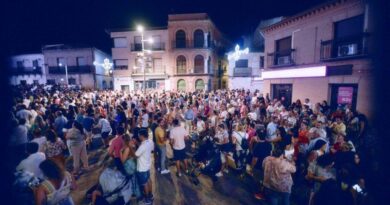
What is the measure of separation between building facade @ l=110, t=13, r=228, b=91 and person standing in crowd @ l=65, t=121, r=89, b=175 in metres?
22.2

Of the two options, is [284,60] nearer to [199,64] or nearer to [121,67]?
[199,64]

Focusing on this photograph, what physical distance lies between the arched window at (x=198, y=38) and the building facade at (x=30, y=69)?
25463 millimetres

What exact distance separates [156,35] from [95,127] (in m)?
23.5

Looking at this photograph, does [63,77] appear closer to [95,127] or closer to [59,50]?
[59,50]

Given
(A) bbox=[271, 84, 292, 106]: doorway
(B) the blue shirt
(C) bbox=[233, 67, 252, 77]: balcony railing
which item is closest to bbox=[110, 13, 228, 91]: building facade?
(C) bbox=[233, 67, 252, 77]: balcony railing

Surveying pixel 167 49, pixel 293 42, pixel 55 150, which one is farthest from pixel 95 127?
pixel 167 49

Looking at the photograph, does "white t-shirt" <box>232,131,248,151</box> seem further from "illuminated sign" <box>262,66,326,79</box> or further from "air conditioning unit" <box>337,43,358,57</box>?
"air conditioning unit" <box>337,43,358,57</box>

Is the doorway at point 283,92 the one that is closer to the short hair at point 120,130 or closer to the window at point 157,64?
the short hair at point 120,130

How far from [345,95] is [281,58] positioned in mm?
5814

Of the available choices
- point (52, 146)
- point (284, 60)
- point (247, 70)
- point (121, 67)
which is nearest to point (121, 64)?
point (121, 67)


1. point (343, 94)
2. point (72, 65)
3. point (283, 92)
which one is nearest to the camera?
point (343, 94)

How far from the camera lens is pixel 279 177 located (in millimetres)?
4082

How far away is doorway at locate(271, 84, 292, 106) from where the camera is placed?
1532 centimetres

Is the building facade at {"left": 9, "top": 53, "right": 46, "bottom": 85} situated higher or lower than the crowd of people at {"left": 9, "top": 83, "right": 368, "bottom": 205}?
higher
